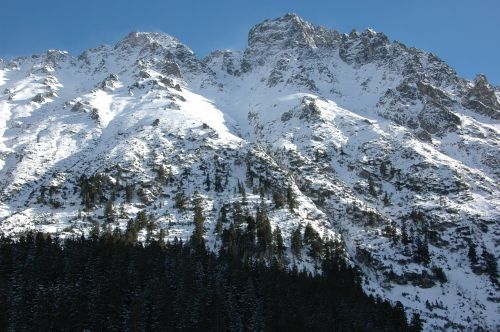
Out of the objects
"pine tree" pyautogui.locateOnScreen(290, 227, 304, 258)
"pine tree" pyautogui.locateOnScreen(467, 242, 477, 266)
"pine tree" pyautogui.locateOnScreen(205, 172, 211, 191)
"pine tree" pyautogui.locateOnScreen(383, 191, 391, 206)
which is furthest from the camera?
"pine tree" pyautogui.locateOnScreen(383, 191, 391, 206)

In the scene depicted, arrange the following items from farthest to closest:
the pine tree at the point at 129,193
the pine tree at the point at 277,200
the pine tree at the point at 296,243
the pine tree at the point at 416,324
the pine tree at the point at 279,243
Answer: the pine tree at the point at 129,193, the pine tree at the point at 277,200, the pine tree at the point at 296,243, the pine tree at the point at 279,243, the pine tree at the point at 416,324

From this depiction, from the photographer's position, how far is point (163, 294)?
3967 inches

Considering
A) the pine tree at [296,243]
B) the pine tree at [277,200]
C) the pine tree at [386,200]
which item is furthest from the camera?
the pine tree at [386,200]

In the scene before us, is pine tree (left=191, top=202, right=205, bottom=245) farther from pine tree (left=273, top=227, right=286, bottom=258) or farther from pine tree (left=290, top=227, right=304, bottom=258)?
pine tree (left=290, top=227, right=304, bottom=258)

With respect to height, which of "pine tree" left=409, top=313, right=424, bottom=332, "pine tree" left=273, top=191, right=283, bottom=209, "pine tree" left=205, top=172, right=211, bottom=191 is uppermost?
"pine tree" left=205, top=172, right=211, bottom=191

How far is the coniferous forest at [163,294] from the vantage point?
309 ft

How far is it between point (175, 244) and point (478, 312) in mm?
78210

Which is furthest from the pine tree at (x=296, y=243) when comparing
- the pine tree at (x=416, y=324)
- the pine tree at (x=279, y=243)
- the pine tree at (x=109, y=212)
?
the pine tree at (x=109, y=212)

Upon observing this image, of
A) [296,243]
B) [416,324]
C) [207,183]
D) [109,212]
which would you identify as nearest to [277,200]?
[296,243]

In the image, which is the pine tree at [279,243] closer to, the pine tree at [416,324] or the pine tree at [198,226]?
the pine tree at [198,226]

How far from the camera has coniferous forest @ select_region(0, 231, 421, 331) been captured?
309 feet

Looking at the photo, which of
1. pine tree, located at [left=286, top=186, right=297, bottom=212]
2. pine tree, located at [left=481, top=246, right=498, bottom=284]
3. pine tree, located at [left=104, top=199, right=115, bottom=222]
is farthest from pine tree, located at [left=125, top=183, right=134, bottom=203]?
pine tree, located at [left=481, top=246, right=498, bottom=284]

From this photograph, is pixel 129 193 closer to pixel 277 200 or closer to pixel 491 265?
pixel 277 200

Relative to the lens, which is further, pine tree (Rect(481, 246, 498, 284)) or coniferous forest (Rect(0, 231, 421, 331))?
pine tree (Rect(481, 246, 498, 284))
